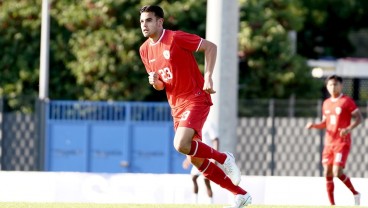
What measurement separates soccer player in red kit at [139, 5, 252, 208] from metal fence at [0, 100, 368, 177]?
35.6ft

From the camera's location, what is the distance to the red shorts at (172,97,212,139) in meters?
10.9

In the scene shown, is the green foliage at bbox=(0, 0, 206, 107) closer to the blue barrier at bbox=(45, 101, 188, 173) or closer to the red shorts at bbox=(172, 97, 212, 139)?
the blue barrier at bbox=(45, 101, 188, 173)

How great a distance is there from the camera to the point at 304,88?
2906 centimetres

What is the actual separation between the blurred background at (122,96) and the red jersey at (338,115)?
517 centimetres

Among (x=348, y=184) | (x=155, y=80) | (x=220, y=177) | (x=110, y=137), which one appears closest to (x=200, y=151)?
(x=220, y=177)

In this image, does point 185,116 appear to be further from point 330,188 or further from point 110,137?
point 110,137

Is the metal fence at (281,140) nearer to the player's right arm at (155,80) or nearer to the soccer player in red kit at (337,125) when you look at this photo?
the soccer player in red kit at (337,125)

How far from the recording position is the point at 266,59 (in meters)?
28.4

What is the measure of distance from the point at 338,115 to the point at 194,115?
6004 millimetres

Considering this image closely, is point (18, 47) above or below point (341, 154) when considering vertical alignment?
above

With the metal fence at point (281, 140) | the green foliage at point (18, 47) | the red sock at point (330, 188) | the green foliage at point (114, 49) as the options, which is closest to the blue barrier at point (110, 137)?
the metal fence at point (281, 140)

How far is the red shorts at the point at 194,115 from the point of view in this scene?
10.9 m

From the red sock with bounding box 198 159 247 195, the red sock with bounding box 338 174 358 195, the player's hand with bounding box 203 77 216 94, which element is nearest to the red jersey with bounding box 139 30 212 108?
the player's hand with bounding box 203 77 216 94

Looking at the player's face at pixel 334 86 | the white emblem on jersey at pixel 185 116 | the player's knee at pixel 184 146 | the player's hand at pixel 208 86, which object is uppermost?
the player's hand at pixel 208 86
